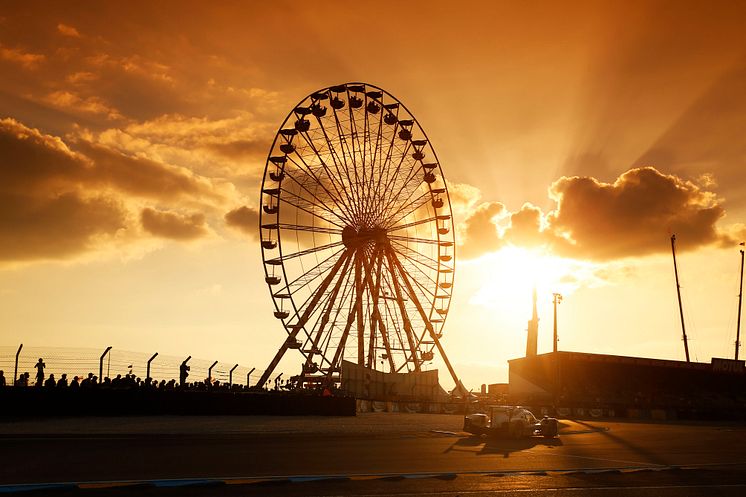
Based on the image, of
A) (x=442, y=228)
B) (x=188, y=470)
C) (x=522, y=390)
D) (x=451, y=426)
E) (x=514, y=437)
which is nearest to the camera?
(x=188, y=470)

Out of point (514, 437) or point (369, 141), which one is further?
point (369, 141)

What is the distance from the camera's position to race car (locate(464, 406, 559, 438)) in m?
30.5

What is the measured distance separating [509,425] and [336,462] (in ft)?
43.6

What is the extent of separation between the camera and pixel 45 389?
31484mm

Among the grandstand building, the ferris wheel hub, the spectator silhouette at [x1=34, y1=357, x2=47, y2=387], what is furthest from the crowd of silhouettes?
the grandstand building

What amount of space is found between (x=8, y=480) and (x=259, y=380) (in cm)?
3674

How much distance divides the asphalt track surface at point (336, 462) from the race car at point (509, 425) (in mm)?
763

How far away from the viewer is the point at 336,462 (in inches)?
729

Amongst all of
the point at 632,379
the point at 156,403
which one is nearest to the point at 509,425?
the point at 156,403

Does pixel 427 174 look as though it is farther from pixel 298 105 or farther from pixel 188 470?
pixel 188 470

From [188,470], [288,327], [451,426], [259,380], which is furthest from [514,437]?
[288,327]

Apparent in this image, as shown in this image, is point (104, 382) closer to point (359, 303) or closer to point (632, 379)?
point (359, 303)

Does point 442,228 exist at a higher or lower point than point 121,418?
higher

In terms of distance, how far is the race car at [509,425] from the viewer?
3050 cm
